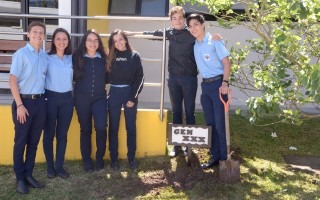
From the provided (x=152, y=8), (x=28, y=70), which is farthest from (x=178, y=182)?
(x=152, y=8)

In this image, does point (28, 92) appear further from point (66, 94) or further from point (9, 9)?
point (9, 9)

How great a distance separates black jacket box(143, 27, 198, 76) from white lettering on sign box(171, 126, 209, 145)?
66 centimetres

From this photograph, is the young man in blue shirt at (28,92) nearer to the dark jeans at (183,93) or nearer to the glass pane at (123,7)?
the dark jeans at (183,93)

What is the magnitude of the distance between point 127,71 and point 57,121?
0.96 metres

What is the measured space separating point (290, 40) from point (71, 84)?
2.35 metres

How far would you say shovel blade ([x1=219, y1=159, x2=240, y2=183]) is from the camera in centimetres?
467

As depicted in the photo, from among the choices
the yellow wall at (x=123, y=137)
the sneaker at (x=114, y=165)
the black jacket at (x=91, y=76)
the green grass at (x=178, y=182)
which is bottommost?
the green grass at (x=178, y=182)

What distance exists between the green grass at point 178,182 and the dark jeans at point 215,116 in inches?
9.9

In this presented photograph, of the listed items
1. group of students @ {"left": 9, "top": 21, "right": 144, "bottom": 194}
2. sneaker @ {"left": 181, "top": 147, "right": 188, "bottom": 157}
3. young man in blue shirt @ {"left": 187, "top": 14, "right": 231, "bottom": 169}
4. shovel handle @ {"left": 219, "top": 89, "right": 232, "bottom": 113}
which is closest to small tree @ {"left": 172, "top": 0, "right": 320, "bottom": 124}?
shovel handle @ {"left": 219, "top": 89, "right": 232, "bottom": 113}

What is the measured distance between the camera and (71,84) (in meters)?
4.67

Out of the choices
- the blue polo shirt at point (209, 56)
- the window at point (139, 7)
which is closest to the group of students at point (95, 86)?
the blue polo shirt at point (209, 56)

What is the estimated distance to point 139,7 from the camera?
833cm

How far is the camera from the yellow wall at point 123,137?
527cm

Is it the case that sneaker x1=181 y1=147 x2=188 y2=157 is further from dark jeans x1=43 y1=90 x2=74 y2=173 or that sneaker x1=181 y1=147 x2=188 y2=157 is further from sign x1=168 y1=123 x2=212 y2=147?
dark jeans x1=43 y1=90 x2=74 y2=173
